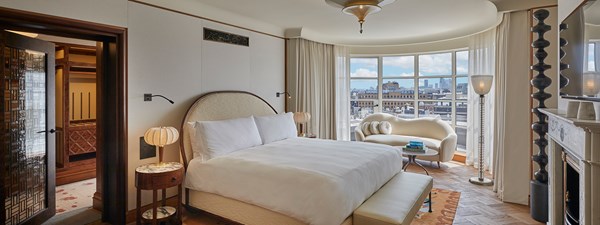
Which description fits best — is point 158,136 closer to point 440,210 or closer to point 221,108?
point 221,108

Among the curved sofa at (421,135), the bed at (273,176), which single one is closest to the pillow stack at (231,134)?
the bed at (273,176)

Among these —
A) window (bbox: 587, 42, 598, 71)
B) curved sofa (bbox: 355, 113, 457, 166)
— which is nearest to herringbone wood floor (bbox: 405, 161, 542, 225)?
curved sofa (bbox: 355, 113, 457, 166)

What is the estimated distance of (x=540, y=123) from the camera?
3156 millimetres

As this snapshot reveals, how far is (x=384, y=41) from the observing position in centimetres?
614

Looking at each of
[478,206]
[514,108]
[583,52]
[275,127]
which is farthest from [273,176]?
[514,108]

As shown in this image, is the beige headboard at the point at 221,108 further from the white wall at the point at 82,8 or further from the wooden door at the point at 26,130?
the wooden door at the point at 26,130

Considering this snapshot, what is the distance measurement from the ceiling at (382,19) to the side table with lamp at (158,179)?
1.74 m

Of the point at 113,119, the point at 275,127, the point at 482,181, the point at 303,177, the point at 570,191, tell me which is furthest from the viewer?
the point at 482,181

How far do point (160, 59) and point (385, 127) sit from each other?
4102mm

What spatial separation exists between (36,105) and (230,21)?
232cm

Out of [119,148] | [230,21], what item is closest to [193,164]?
[119,148]

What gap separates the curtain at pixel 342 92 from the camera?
20.2 ft

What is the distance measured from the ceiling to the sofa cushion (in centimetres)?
185

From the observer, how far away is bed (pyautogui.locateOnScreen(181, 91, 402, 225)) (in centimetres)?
237
